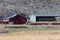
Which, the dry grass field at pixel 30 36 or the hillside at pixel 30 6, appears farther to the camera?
the hillside at pixel 30 6

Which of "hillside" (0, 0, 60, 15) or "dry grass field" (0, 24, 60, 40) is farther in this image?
"hillside" (0, 0, 60, 15)

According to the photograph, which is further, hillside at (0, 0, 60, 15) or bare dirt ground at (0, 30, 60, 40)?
hillside at (0, 0, 60, 15)

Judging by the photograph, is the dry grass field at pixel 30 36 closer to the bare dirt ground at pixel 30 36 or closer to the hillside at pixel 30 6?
the bare dirt ground at pixel 30 36

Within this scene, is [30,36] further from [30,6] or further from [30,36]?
[30,6]

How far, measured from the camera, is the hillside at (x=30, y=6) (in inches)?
2290

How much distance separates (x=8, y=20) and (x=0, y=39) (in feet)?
64.6

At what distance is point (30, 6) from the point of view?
62156 mm

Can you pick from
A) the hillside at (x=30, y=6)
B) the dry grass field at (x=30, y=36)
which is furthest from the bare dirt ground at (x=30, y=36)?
the hillside at (x=30, y=6)

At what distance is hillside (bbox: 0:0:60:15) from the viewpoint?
58.2m

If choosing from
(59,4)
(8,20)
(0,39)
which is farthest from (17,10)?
(0,39)

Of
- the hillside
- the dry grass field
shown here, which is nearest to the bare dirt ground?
the dry grass field

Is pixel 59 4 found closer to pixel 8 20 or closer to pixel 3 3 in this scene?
pixel 3 3

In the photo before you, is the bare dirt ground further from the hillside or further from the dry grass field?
the hillside

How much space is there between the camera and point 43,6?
62.8 metres
